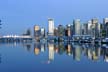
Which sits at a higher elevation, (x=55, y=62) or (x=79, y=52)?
(x=55, y=62)

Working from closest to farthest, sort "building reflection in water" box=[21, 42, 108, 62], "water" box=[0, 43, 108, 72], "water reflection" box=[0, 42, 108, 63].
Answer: "water" box=[0, 43, 108, 72], "water reflection" box=[0, 42, 108, 63], "building reflection in water" box=[21, 42, 108, 62]

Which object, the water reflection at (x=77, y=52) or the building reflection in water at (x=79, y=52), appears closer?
the water reflection at (x=77, y=52)

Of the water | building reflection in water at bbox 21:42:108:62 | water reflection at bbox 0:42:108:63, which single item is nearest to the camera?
the water

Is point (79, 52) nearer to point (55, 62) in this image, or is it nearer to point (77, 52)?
point (77, 52)

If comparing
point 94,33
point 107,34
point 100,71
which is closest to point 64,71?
point 100,71

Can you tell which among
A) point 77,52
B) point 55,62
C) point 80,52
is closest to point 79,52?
point 80,52

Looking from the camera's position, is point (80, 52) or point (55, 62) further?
point (80, 52)

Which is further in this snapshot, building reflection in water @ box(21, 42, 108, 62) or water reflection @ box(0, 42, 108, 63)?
building reflection in water @ box(21, 42, 108, 62)

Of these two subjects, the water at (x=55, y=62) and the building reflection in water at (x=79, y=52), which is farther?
the building reflection in water at (x=79, y=52)

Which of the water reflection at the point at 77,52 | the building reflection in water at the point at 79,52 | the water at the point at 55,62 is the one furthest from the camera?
the building reflection in water at the point at 79,52

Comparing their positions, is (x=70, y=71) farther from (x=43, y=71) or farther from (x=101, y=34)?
(x=101, y=34)

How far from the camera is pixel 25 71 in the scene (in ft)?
93.9

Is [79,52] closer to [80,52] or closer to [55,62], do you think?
[80,52]

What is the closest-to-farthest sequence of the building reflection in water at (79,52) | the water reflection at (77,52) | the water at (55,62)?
the water at (55,62), the water reflection at (77,52), the building reflection in water at (79,52)
